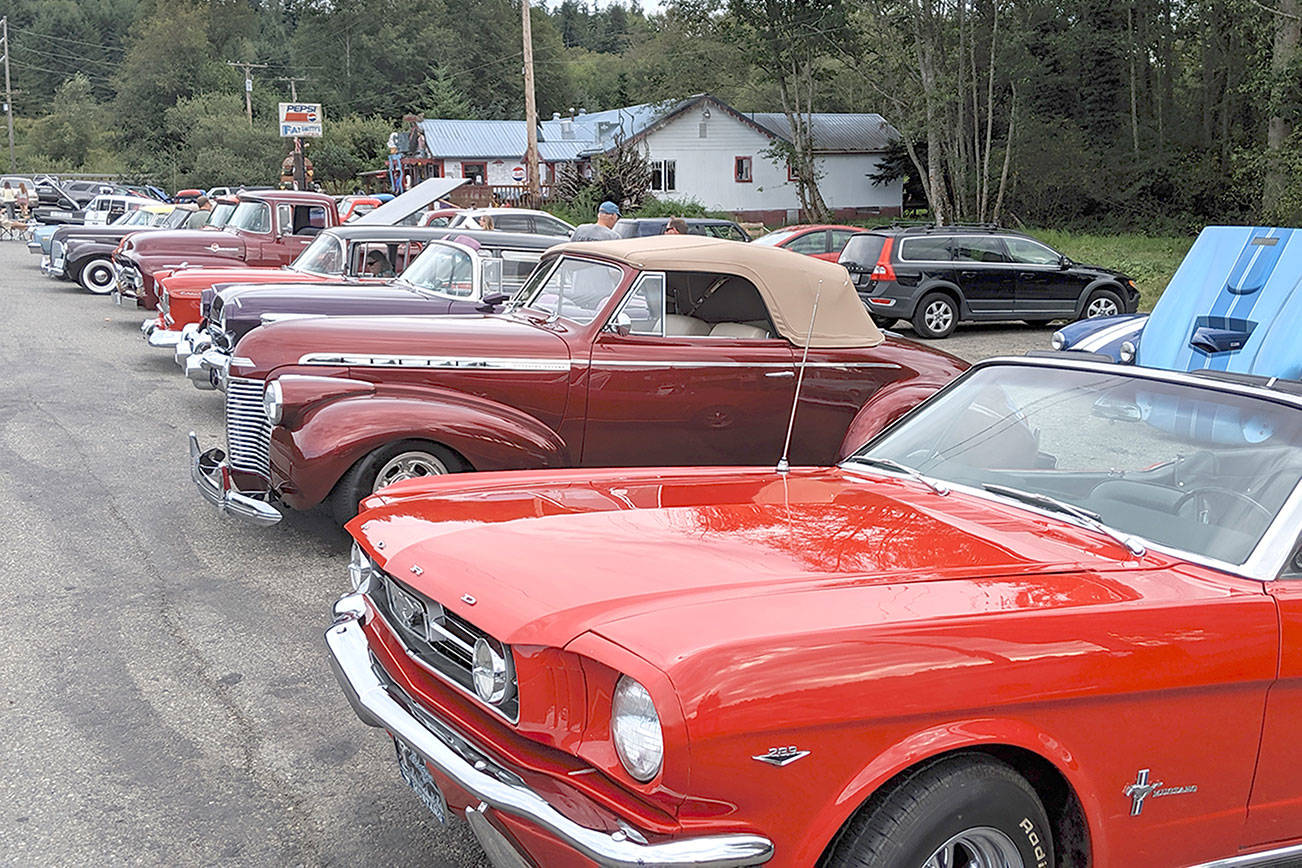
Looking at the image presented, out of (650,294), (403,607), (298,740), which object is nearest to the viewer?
(403,607)

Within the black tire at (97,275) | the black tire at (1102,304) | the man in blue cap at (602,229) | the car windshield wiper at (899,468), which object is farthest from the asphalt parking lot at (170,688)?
the black tire at (1102,304)

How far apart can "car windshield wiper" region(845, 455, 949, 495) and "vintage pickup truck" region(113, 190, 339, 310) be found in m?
12.8

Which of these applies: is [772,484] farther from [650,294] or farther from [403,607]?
[650,294]

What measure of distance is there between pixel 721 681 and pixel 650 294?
4.78 metres

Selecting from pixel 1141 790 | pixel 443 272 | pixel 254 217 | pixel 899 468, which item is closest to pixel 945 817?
pixel 1141 790

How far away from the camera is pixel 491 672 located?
2824 mm

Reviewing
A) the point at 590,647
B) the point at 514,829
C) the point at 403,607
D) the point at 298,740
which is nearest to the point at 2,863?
the point at 298,740

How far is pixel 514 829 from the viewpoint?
2.58m

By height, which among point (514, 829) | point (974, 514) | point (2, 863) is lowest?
point (2, 863)

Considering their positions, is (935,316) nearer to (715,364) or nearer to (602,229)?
(602,229)

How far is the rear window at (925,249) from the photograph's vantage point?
17109mm

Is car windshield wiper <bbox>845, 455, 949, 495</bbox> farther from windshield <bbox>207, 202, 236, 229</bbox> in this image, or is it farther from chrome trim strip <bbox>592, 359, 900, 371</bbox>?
windshield <bbox>207, 202, 236, 229</bbox>

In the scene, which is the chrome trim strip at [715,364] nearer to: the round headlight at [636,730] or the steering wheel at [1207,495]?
the steering wheel at [1207,495]

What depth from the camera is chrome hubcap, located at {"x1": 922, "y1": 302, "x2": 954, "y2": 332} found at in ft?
55.9
